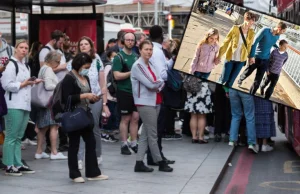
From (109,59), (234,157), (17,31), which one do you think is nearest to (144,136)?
(234,157)

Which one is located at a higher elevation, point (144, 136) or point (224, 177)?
point (144, 136)

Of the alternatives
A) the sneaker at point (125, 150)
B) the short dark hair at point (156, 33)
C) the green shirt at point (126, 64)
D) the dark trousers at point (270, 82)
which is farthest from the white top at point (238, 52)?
the sneaker at point (125, 150)

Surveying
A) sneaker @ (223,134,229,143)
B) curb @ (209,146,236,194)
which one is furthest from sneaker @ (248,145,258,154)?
sneaker @ (223,134,229,143)

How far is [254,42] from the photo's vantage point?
8711mm

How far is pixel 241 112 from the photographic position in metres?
12.5

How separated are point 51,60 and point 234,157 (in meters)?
3.47

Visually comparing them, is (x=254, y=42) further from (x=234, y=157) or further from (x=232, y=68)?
(x=234, y=157)

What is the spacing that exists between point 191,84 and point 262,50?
4.34 m

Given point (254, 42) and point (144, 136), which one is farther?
point (144, 136)

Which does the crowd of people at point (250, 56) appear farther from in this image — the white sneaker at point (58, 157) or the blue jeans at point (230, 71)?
the white sneaker at point (58, 157)

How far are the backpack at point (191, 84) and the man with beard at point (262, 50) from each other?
418 cm

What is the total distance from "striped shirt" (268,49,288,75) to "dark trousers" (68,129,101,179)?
232 centimetres

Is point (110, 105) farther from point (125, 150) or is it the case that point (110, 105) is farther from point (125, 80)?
point (125, 80)

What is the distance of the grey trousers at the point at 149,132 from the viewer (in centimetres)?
951
